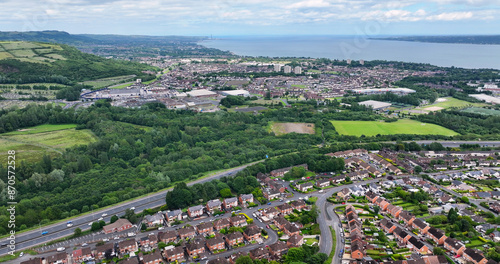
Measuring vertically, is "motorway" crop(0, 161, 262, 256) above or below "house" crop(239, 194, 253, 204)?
below

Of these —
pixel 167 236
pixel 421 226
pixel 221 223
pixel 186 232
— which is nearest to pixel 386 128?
pixel 421 226

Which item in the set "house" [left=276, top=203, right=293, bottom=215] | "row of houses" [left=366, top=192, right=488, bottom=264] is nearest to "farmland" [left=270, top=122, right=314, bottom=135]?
"house" [left=276, top=203, right=293, bottom=215]

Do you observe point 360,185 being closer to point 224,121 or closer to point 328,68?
point 224,121

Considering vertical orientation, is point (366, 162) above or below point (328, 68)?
below

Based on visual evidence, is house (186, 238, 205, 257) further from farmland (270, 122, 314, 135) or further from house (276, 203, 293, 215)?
farmland (270, 122, 314, 135)

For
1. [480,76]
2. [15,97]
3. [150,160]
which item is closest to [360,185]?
[150,160]
